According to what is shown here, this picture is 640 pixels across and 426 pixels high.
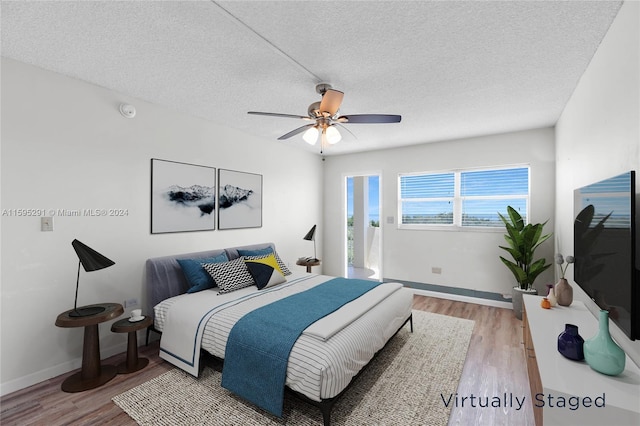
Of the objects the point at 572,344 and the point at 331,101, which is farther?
the point at 331,101

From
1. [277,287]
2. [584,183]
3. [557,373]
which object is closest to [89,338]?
[277,287]

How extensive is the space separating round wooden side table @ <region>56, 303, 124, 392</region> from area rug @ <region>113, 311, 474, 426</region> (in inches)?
15.3

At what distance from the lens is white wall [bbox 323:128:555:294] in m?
3.98

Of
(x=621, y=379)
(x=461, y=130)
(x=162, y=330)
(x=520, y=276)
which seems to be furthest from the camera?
(x=461, y=130)

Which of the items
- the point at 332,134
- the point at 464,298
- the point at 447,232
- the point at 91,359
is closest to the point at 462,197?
the point at 447,232

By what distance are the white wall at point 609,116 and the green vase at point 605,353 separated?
0.21m

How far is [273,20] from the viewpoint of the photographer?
5.80 feet

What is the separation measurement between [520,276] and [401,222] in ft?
6.33

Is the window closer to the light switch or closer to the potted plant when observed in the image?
the potted plant

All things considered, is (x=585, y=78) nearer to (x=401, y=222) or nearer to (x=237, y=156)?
(x=401, y=222)

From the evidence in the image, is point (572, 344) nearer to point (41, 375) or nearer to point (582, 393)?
point (582, 393)

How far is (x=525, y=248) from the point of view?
3.71 meters

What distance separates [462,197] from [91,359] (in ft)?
16.4

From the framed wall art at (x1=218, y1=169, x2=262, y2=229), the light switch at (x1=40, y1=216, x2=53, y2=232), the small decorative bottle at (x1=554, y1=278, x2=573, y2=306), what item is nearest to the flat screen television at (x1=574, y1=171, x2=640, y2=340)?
the small decorative bottle at (x1=554, y1=278, x2=573, y2=306)
